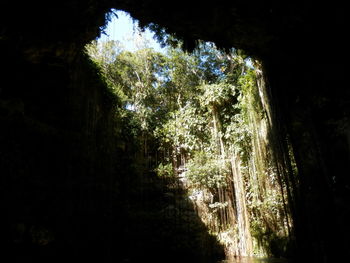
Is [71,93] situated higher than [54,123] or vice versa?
[71,93]

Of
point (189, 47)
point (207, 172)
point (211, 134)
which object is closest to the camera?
point (189, 47)

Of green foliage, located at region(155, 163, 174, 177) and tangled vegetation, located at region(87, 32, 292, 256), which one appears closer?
tangled vegetation, located at region(87, 32, 292, 256)

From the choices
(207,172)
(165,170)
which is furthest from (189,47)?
(165,170)

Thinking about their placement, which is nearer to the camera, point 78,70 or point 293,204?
point 293,204

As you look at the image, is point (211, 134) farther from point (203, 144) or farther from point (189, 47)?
point (189, 47)

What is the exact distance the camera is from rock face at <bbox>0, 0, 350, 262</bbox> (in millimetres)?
4688

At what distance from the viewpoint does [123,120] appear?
10.4m

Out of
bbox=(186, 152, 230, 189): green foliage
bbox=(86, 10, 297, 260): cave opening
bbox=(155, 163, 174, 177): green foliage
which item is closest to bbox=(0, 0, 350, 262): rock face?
bbox=(86, 10, 297, 260): cave opening

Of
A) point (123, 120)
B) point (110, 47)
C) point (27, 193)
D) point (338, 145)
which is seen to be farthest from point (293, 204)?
point (110, 47)

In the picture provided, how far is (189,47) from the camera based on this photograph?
609 cm

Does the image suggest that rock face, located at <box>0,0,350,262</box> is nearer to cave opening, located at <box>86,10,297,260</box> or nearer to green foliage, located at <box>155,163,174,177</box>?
cave opening, located at <box>86,10,297,260</box>

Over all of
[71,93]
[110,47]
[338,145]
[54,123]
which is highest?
[110,47]

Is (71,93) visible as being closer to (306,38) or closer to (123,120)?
(123,120)

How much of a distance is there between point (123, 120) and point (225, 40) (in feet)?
19.2
